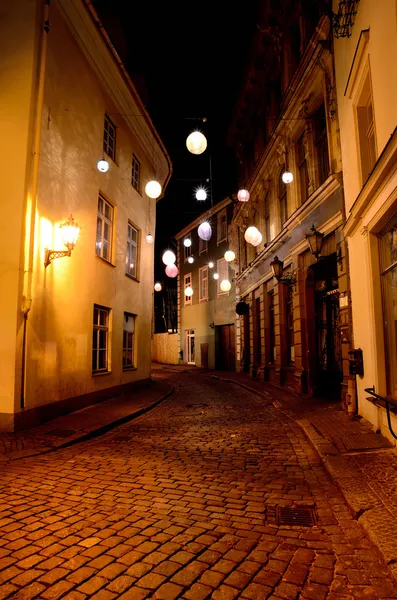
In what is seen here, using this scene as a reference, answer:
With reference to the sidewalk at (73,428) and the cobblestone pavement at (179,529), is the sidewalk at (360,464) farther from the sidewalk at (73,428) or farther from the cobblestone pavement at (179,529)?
the sidewalk at (73,428)

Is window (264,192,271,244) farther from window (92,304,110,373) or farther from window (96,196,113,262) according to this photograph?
window (92,304,110,373)

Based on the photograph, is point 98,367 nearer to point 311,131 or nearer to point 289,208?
point 289,208

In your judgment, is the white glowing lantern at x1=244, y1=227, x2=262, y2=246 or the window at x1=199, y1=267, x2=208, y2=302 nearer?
the white glowing lantern at x1=244, y1=227, x2=262, y2=246

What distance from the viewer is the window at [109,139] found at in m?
12.8

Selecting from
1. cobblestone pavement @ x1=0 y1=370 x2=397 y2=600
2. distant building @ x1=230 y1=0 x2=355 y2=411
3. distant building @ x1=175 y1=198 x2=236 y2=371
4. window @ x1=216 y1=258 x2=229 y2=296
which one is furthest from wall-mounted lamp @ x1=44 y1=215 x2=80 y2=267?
window @ x1=216 y1=258 x2=229 y2=296

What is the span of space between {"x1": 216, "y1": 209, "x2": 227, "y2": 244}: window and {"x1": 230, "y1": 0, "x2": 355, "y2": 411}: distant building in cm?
730

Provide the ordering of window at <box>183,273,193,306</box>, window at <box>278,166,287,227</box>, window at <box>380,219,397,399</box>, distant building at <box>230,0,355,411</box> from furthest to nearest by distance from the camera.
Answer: window at <box>183,273,193,306</box>, window at <box>278,166,287,227</box>, distant building at <box>230,0,355,411</box>, window at <box>380,219,397,399</box>

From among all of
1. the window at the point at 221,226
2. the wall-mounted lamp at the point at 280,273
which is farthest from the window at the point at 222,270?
the wall-mounted lamp at the point at 280,273

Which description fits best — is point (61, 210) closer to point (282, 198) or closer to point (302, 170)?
point (302, 170)

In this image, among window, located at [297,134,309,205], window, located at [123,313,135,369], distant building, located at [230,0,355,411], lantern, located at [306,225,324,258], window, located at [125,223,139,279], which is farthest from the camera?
window, located at [125,223,139,279]

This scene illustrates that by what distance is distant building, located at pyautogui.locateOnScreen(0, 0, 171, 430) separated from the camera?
7973 mm

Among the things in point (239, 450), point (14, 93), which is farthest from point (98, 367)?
point (14, 93)

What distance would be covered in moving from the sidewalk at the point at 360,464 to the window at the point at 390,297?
3.41 feet

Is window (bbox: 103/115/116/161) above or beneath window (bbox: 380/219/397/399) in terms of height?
above
